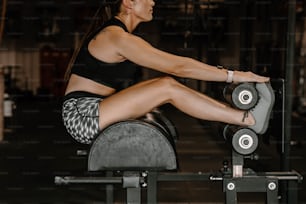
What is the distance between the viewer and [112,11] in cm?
167

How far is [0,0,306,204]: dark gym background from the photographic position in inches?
98.4

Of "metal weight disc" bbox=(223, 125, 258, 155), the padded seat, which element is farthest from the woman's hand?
the padded seat

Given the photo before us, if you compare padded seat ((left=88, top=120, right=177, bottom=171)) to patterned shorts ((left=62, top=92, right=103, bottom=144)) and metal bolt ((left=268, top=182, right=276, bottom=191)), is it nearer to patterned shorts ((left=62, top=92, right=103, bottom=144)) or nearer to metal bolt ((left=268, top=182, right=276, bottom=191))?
patterned shorts ((left=62, top=92, right=103, bottom=144))

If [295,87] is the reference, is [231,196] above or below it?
below

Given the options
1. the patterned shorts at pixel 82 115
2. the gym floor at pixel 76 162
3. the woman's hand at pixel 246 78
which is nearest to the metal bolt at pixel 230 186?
the woman's hand at pixel 246 78

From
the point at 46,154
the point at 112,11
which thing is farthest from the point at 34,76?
the point at 112,11

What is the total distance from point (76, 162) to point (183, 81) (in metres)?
0.78

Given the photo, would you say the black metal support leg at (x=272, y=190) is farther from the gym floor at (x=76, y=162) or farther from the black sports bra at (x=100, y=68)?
the gym floor at (x=76, y=162)

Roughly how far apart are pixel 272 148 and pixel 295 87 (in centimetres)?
238

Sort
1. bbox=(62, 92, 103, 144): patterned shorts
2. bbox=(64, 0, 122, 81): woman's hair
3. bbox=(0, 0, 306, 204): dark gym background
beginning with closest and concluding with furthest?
bbox=(62, 92, 103, 144): patterned shorts
bbox=(64, 0, 122, 81): woman's hair
bbox=(0, 0, 306, 204): dark gym background

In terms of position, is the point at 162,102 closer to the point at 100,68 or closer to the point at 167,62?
the point at 167,62

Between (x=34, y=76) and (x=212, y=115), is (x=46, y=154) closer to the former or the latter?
(x=212, y=115)

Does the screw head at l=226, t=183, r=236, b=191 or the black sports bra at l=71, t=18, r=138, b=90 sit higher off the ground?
the black sports bra at l=71, t=18, r=138, b=90

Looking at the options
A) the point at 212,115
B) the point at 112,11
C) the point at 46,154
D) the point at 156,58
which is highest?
the point at 112,11
